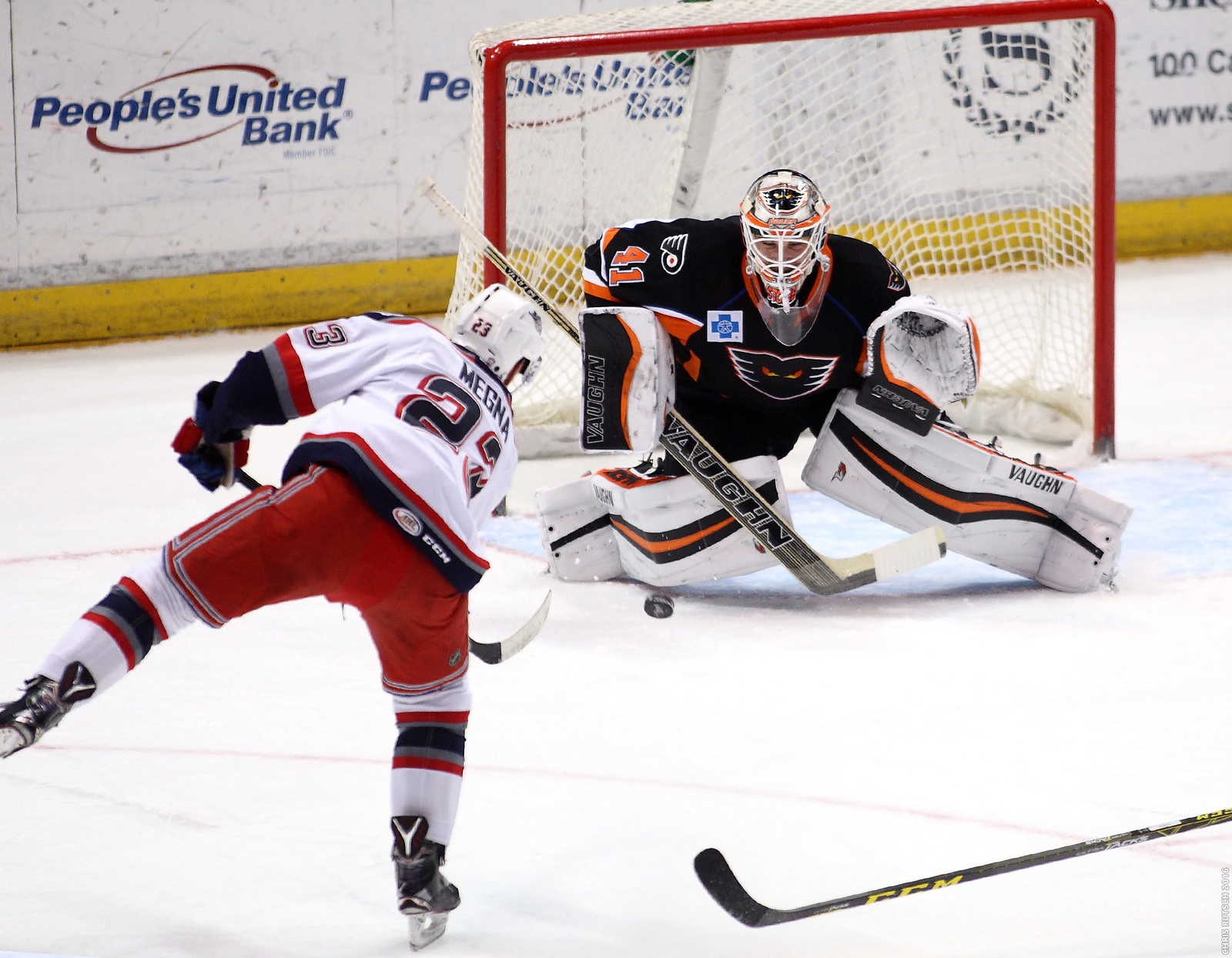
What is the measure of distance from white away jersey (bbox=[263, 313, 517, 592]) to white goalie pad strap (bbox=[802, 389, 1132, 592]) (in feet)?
4.36

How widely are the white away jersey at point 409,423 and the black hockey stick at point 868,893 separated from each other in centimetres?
46

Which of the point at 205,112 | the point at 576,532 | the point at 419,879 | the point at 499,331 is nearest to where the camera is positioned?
the point at 419,879

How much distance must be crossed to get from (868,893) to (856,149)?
3.97m

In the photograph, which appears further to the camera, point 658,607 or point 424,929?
point 658,607

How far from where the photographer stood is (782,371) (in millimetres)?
3238

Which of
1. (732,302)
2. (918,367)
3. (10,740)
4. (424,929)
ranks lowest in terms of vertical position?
(424,929)

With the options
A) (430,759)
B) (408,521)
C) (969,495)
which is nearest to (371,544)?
(408,521)

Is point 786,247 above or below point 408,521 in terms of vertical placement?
above

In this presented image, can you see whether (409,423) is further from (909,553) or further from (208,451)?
(909,553)

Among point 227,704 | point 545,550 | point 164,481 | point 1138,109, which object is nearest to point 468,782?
point 227,704

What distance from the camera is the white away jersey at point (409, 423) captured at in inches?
73.3

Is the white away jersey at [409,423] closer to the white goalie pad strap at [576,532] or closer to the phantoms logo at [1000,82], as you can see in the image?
the white goalie pad strap at [576,532]

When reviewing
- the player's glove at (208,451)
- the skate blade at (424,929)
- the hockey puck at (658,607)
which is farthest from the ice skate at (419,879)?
the hockey puck at (658,607)

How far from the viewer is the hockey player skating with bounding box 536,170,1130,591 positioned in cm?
320
